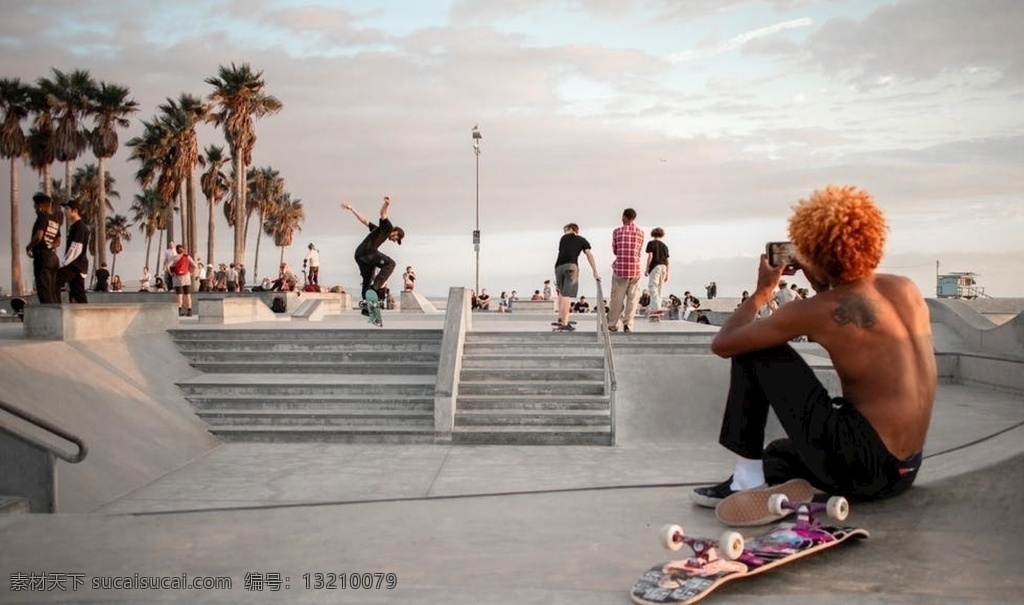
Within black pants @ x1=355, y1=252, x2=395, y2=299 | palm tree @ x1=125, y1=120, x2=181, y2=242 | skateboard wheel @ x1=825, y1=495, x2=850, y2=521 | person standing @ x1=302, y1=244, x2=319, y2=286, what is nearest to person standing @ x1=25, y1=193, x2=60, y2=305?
black pants @ x1=355, y1=252, x2=395, y2=299

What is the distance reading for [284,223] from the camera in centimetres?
9025

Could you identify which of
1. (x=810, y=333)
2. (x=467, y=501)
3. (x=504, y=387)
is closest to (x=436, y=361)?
(x=504, y=387)

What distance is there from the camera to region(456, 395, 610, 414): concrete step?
36.1ft

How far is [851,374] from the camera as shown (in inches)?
156

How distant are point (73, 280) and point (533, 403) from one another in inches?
297

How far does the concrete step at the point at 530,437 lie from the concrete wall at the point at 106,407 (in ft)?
9.94

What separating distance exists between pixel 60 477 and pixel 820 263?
6044 mm

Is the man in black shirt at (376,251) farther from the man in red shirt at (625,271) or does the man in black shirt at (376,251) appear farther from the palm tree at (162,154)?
the palm tree at (162,154)

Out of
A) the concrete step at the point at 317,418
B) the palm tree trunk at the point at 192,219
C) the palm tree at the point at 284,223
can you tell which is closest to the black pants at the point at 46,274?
the concrete step at the point at 317,418

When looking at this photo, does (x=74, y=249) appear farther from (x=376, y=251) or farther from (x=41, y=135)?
(x=41, y=135)

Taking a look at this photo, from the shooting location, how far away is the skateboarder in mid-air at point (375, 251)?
14.3 m

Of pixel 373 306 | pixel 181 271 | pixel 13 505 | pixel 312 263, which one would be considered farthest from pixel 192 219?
pixel 13 505

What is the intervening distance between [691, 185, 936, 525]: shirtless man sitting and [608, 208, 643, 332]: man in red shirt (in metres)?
9.40

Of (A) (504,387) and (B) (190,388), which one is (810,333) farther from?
(B) (190,388)
